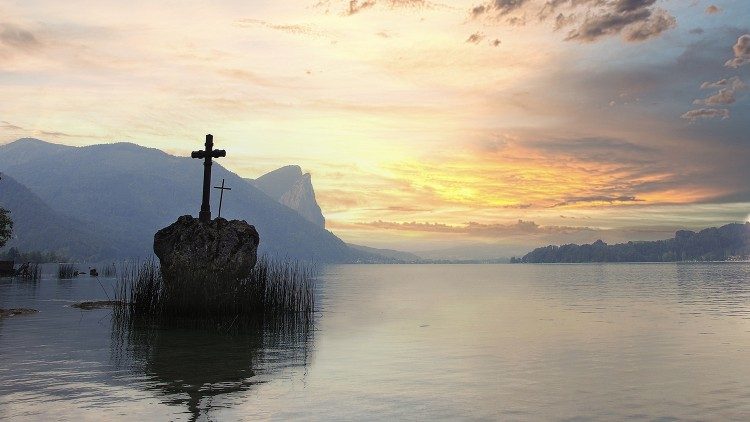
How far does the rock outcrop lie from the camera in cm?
2166

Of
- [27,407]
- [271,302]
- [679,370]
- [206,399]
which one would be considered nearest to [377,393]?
[206,399]

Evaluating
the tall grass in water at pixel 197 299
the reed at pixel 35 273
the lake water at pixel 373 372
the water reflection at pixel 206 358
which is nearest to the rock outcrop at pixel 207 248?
the tall grass in water at pixel 197 299

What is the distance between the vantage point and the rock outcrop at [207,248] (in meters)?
21.7

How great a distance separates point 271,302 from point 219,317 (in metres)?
2.79

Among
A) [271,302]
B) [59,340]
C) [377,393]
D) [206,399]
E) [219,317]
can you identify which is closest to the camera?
[206,399]

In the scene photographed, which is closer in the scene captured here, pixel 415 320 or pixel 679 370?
pixel 679 370

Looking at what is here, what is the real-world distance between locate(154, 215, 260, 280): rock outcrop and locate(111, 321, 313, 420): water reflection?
2.39 meters

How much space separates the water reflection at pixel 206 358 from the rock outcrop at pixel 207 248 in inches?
94.2

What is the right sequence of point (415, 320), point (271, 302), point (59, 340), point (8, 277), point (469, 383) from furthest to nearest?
point (8, 277), point (415, 320), point (271, 302), point (59, 340), point (469, 383)

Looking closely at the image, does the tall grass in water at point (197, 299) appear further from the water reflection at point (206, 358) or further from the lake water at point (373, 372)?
the lake water at point (373, 372)

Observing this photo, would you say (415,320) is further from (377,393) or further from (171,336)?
(377,393)

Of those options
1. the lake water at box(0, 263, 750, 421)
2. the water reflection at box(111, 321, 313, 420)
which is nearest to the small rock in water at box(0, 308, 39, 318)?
the lake water at box(0, 263, 750, 421)

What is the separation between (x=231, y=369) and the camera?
1330cm

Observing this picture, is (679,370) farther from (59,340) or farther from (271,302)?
(59,340)
